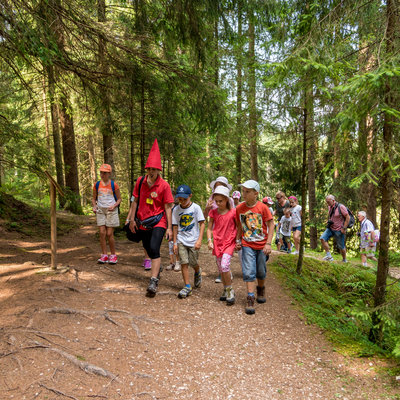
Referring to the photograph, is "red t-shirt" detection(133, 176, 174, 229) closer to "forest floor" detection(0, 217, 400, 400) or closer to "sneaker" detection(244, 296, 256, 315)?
"forest floor" detection(0, 217, 400, 400)

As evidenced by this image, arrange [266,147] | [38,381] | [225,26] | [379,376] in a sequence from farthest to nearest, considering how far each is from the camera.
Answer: [266,147] → [225,26] → [379,376] → [38,381]

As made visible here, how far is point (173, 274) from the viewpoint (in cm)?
707

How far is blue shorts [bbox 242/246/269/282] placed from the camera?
5.25 m

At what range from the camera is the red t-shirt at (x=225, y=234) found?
5.42 meters

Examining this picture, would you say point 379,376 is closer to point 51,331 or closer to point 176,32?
point 51,331

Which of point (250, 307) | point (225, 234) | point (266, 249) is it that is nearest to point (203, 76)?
point (225, 234)

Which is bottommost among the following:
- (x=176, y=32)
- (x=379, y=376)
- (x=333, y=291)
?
(x=333, y=291)

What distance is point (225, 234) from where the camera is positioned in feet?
18.0

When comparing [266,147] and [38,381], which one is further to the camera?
[266,147]

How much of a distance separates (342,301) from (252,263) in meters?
3.33

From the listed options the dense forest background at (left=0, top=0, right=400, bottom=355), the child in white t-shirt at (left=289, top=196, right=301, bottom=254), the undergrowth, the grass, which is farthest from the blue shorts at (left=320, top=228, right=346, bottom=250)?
the grass

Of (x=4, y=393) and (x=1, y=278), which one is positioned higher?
(x=1, y=278)

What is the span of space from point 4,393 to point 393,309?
4543mm

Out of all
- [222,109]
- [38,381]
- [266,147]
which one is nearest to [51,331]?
[38,381]
